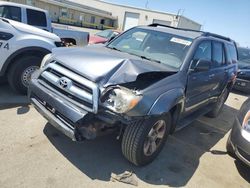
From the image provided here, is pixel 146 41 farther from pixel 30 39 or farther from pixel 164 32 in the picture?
pixel 30 39

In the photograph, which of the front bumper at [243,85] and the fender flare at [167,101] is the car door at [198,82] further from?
the front bumper at [243,85]

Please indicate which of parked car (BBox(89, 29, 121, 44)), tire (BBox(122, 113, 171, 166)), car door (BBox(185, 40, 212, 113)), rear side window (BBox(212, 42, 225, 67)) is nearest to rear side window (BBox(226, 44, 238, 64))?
rear side window (BBox(212, 42, 225, 67))

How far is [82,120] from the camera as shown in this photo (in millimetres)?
2818

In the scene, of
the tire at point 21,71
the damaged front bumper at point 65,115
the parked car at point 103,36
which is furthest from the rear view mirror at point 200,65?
the parked car at point 103,36

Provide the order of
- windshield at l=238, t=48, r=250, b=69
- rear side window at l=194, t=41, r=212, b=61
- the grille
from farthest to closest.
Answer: windshield at l=238, t=48, r=250, b=69 → rear side window at l=194, t=41, r=212, b=61 → the grille

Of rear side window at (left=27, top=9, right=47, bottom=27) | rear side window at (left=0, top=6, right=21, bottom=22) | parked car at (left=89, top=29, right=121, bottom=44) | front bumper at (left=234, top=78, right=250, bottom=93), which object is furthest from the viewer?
parked car at (left=89, top=29, right=121, bottom=44)

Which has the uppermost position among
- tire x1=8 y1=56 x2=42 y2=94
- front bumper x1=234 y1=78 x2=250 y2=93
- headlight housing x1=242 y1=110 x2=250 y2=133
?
headlight housing x1=242 y1=110 x2=250 y2=133

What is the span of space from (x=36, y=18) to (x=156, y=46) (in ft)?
17.4

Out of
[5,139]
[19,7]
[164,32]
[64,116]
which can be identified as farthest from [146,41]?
[19,7]

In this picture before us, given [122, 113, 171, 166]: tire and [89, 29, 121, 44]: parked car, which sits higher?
[122, 113, 171, 166]: tire

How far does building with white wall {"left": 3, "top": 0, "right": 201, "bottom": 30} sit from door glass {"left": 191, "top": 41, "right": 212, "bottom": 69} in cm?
3395

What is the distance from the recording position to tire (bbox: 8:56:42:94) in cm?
488

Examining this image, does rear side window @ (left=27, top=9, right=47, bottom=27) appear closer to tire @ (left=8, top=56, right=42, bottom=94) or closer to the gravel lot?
tire @ (left=8, top=56, right=42, bottom=94)

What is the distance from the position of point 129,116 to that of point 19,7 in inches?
250
